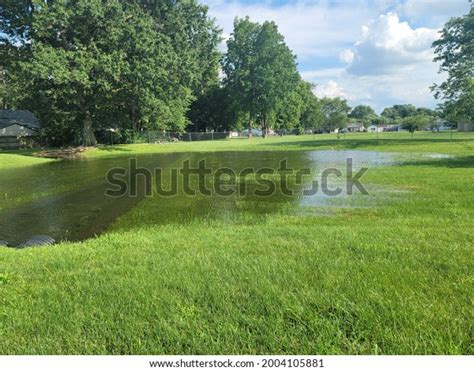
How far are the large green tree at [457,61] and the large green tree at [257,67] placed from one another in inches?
1106

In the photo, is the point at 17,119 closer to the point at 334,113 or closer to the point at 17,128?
the point at 17,128

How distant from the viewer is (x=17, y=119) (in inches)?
2111

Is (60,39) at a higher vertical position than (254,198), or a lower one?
higher

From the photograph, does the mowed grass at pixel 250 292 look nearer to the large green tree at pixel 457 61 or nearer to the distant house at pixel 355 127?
the large green tree at pixel 457 61

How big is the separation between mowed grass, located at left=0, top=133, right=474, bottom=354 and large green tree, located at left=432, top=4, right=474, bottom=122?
33.5 meters

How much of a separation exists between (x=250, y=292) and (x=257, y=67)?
6175cm

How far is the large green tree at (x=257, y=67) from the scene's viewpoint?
62406mm

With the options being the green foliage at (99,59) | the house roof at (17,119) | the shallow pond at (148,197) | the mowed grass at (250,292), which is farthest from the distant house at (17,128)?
the mowed grass at (250,292)

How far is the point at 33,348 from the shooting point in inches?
121

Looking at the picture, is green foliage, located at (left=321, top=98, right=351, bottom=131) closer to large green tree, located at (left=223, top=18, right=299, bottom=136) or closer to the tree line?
large green tree, located at (left=223, top=18, right=299, bottom=136)

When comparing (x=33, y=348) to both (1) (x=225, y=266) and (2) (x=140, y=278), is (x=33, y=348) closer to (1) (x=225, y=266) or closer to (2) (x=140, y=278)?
(2) (x=140, y=278)

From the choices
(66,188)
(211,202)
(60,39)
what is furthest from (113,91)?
(211,202)
